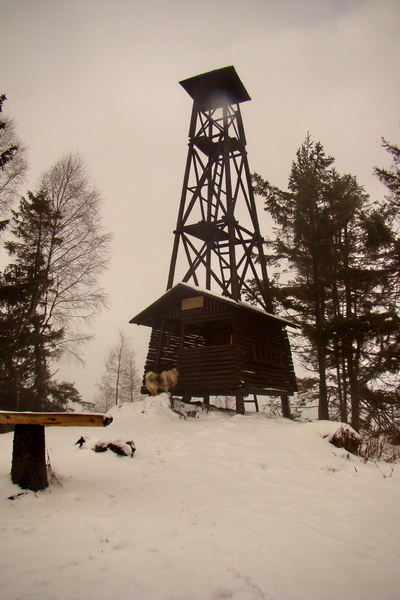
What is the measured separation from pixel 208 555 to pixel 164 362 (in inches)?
456

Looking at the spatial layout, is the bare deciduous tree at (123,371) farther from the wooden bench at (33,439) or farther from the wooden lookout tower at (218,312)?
the wooden bench at (33,439)

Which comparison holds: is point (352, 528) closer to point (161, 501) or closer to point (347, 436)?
point (161, 501)

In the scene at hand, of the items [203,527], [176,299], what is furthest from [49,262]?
[203,527]

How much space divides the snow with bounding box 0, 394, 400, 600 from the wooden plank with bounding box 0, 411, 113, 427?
2.46 feet

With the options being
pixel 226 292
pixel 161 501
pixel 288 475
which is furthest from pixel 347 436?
pixel 226 292

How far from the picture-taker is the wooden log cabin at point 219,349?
12.5 m

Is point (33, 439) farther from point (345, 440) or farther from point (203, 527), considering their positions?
point (345, 440)

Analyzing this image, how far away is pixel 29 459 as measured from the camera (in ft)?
13.6

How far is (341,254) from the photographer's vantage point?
1465 cm

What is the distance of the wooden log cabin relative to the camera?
12.5 meters

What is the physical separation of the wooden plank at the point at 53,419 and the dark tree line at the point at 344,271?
999cm

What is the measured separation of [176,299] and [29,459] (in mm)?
10099

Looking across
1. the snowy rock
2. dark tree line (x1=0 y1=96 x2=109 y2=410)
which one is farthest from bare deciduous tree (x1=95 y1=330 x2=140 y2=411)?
the snowy rock

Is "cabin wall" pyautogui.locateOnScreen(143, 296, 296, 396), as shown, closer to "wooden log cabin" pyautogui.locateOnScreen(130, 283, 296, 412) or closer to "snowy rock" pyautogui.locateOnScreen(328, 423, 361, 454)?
"wooden log cabin" pyautogui.locateOnScreen(130, 283, 296, 412)
